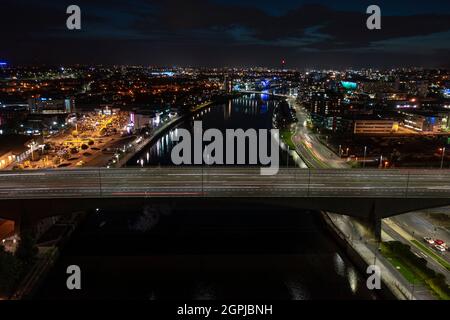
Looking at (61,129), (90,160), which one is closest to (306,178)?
(90,160)

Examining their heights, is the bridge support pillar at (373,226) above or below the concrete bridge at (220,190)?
below

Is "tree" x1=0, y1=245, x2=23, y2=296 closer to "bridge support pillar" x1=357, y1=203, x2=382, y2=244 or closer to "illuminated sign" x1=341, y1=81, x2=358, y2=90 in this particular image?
"bridge support pillar" x1=357, y1=203, x2=382, y2=244

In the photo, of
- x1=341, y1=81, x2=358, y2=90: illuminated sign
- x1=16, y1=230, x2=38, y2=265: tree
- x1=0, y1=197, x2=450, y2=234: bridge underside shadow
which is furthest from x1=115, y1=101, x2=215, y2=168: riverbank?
x1=341, y1=81, x2=358, y2=90: illuminated sign

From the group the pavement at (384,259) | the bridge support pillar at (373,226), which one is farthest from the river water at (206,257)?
the bridge support pillar at (373,226)

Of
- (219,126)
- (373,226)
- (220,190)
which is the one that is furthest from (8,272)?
(219,126)

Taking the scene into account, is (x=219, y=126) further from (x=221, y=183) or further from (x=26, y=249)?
(x=26, y=249)

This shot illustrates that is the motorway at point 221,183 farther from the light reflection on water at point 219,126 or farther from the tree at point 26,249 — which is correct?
the light reflection on water at point 219,126
